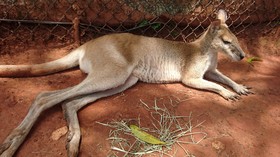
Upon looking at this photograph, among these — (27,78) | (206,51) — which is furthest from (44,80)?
(206,51)

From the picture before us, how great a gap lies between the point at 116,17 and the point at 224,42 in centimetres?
138

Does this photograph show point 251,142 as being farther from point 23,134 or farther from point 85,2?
point 85,2

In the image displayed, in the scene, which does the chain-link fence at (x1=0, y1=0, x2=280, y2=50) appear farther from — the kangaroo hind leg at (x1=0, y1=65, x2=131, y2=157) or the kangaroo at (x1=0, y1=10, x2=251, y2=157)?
the kangaroo hind leg at (x1=0, y1=65, x2=131, y2=157)

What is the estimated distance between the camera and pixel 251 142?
119 inches

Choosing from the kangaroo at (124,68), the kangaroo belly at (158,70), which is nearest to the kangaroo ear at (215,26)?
the kangaroo at (124,68)

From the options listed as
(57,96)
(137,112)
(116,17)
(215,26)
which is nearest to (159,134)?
(137,112)

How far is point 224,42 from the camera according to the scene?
12.3 feet

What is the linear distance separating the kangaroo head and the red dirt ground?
0.49 m

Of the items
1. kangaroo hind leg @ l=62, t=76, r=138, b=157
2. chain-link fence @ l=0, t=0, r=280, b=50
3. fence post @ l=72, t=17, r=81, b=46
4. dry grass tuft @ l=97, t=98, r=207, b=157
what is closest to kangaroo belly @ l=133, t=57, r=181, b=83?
kangaroo hind leg @ l=62, t=76, r=138, b=157

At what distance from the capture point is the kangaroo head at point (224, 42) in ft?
12.2

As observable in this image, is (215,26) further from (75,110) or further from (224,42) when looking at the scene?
(75,110)

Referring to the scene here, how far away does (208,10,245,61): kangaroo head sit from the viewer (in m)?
3.71

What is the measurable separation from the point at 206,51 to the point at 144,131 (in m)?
1.41

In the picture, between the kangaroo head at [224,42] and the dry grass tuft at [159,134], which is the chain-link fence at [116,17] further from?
the dry grass tuft at [159,134]
